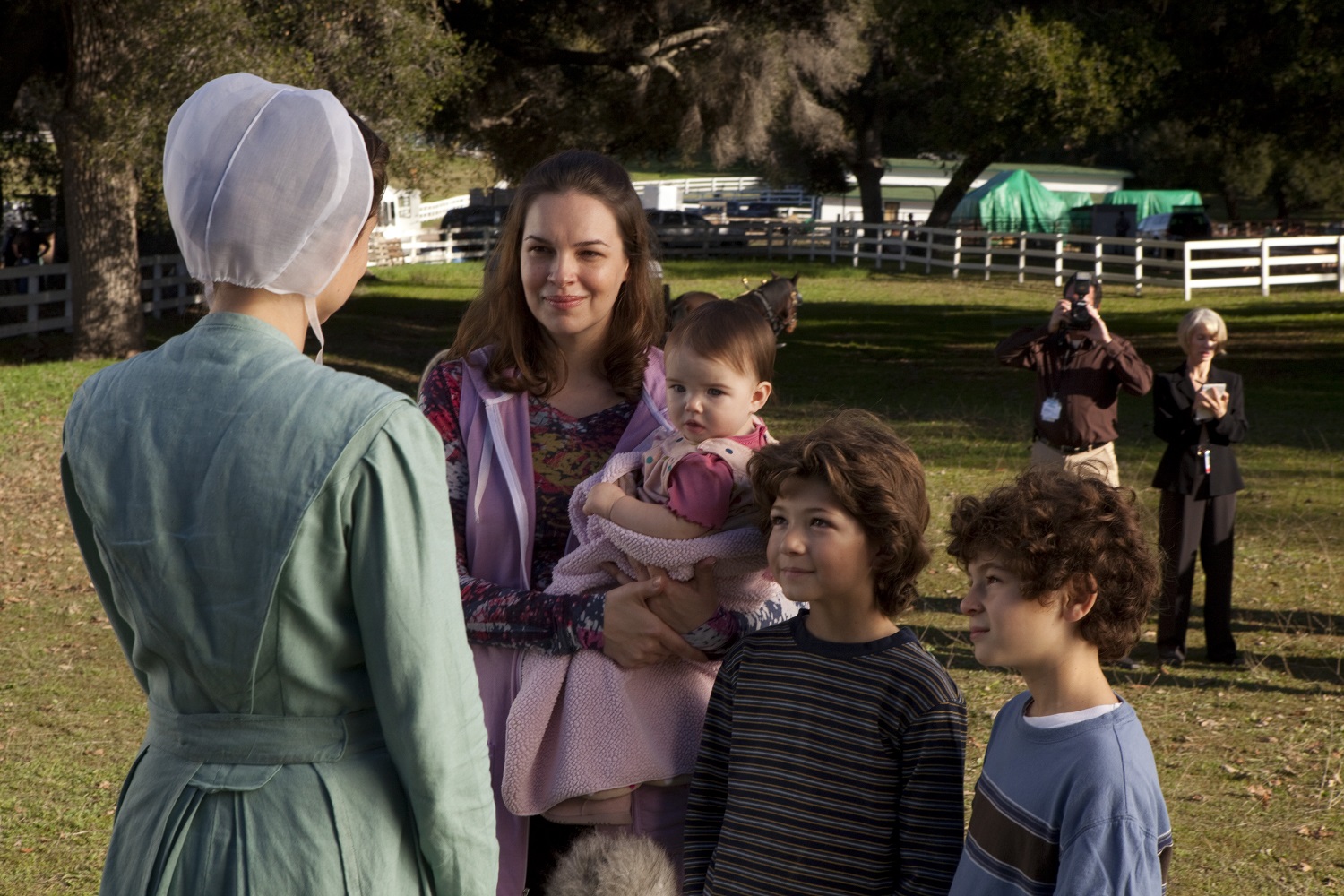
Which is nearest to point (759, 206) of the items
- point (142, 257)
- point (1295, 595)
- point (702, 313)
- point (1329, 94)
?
point (142, 257)

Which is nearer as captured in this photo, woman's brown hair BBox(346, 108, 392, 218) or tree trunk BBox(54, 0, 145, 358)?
woman's brown hair BBox(346, 108, 392, 218)

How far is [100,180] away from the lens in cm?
1775

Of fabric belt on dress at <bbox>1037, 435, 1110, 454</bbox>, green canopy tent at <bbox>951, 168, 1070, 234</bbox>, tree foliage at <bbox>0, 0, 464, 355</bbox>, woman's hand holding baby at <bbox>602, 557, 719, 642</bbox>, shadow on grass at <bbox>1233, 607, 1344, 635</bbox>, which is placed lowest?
shadow on grass at <bbox>1233, 607, 1344, 635</bbox>

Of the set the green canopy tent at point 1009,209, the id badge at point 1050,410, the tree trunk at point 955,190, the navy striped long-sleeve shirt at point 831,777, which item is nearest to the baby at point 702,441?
the navy striped long-sleeve shirt at point 831,777

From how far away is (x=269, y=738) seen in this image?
1.82 metres

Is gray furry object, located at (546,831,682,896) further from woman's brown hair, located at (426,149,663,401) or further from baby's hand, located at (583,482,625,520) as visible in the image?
woman's brown hair, located at (426,149,663,401)

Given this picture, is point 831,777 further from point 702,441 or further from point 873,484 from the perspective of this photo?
point 702,441

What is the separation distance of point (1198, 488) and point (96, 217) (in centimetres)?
1545

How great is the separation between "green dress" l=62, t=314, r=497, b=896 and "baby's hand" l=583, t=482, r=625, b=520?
63 centimetres

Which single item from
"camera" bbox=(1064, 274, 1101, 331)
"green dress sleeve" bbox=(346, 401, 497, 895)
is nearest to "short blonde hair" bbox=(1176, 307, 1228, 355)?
"camera" bbox=(1064, 274, 1101, 331)

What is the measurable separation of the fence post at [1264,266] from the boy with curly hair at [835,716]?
2831 centimetres

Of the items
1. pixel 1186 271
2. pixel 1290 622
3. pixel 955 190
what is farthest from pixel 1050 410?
pixel 955 190

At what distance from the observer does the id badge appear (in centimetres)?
782

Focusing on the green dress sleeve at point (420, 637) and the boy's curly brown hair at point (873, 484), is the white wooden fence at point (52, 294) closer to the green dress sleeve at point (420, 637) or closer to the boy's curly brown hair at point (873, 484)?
the boy's curly brown hair at point (873, 484)
